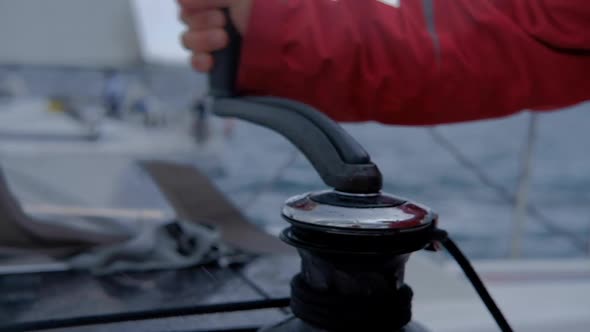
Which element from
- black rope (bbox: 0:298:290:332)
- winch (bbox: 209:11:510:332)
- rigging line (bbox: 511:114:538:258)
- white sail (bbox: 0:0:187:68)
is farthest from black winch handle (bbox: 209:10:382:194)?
white sail (bbox: 0:0:187:68)

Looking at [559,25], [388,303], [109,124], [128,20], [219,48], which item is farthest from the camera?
[109,124]

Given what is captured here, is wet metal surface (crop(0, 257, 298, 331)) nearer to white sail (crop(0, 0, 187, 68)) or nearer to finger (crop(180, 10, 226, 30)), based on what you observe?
finger (crop(180, 10, 226, 30))

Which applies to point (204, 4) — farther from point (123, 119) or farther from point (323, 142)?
point (123, 119)

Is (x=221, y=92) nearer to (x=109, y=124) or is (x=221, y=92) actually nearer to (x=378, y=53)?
(x=378, y=53)

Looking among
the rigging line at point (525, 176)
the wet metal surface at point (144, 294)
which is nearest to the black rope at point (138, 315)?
the wet metal surface at point (144, 294)

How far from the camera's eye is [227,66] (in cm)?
40

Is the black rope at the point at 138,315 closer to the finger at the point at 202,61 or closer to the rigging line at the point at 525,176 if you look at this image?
the finger at the point at 202,61

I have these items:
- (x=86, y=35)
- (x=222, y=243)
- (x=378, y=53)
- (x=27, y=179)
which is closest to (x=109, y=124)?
(x=86, y=35)

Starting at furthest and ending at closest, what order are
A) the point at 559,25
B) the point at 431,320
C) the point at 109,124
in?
the point at 109,124 → the point at 431,320 → the point at 559,25

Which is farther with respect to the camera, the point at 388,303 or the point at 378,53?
the point at 378,53

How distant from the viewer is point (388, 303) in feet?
0.98

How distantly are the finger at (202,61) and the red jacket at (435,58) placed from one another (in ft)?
0.17

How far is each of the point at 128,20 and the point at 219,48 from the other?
2.20m

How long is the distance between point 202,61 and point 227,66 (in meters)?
0.02
